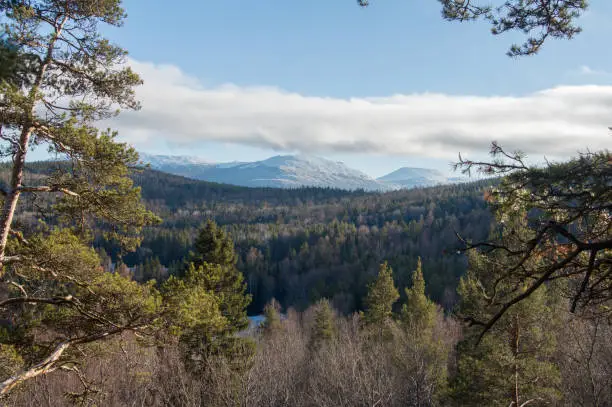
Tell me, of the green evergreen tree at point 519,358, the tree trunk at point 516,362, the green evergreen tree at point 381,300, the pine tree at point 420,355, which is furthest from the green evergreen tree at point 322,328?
the tree trunk at point 516,362

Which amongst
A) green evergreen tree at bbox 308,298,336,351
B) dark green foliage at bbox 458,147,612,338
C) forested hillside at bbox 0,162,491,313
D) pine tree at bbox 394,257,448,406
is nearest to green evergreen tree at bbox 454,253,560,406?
pine tree at bbox 394,257,448,406

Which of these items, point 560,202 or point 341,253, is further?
point 341,253

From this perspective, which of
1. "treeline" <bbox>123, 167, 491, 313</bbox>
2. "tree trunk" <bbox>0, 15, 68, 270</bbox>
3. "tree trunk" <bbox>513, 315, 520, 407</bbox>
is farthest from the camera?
"treeline" <bbox>123, 167, 491, 313</bbox>

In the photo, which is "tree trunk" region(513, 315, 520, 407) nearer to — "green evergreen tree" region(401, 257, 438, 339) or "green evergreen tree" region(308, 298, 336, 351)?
"green evergreen tree" region(401, 257, 438, 339)

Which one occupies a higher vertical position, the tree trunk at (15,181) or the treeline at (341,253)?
the tree trunk at (15,181)

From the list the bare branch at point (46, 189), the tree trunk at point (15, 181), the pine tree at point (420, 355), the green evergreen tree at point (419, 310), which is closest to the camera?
the tree trunk at point (15, 181)

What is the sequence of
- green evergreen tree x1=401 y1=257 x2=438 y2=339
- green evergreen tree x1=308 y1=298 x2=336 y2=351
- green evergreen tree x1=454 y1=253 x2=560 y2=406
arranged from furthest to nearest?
green evergreen tree x1=308 y1=298 x2=336 y2=351, green evergreen tree x1=401 y1=257 x2=438 y2=339, green evergreen tree x1=454 y1=253 x2=560 y2=406

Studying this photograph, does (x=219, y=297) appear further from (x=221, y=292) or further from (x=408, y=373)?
→ (x=408, y=373)

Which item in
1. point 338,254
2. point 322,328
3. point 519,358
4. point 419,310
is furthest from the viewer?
point 338,254

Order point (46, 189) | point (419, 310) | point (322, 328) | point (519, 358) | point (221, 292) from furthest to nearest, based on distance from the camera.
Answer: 1. point (322, 328)
2. point (419, 310)
3. point (221, 292)
4. point (519, 358)
5. point (46, 189)

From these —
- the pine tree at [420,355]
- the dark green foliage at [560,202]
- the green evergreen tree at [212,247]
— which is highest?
the dark green foliage at [560,202]

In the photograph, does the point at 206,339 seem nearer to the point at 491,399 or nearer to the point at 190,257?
the point at 190,257

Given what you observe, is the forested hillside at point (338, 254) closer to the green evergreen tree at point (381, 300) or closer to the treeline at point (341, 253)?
the treeline at point (341, 253)

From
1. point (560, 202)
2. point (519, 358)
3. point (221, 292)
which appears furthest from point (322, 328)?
point (560, 202)
